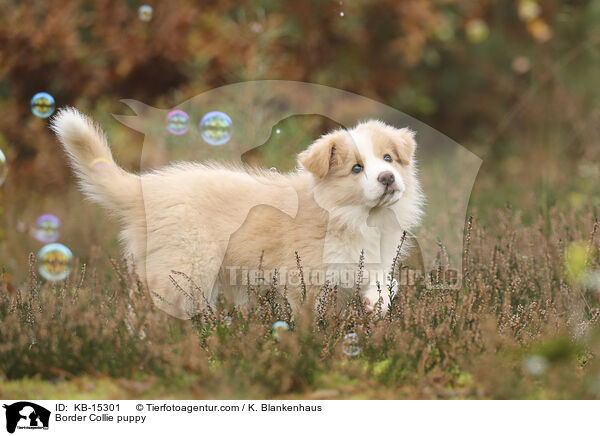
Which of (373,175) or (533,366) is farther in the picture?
(373,175)

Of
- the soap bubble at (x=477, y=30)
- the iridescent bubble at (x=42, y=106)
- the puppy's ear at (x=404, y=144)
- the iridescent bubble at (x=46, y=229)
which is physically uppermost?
the soap bubble at (x=477, y=30)

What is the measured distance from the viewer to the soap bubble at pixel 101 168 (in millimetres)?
4038

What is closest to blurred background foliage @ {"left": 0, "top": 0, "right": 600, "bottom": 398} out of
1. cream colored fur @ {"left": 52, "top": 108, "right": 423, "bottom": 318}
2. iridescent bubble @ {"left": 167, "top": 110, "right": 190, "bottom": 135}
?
cream colored fur @ {"left": 52, "top": 108, "right": 423, "bottom": 318}

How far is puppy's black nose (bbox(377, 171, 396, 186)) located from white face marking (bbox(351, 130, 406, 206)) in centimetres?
2

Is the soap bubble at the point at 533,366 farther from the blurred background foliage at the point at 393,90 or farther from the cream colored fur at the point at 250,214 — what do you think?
the cream colored fur at the point at 250,214

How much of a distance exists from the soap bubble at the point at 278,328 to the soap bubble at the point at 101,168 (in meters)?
1.40

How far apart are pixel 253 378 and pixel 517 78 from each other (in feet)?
34.3

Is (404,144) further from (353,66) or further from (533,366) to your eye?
(353,66)

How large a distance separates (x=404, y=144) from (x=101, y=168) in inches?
71.4

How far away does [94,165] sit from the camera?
13.2ft

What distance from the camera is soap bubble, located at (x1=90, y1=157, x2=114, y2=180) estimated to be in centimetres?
404

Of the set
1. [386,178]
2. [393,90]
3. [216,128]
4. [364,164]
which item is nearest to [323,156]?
[364,164]

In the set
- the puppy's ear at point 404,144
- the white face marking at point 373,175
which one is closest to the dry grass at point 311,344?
the white face marking at point 373,175
